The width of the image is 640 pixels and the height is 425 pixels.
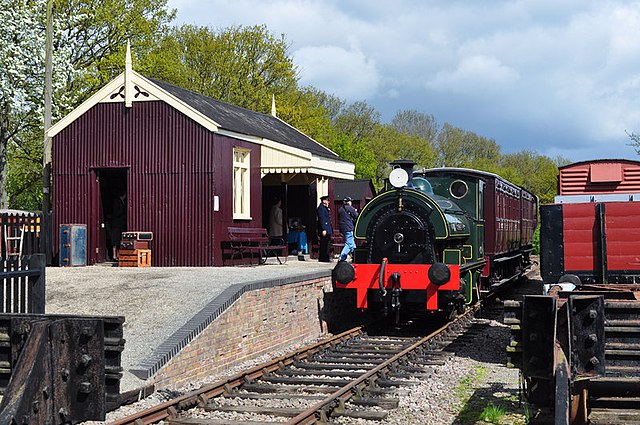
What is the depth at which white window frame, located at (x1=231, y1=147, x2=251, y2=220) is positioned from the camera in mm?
19547

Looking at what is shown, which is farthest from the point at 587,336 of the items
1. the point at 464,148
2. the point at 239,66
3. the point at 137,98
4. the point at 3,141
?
the point at 464,148

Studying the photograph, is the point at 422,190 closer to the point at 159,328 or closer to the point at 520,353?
the point at 159,328

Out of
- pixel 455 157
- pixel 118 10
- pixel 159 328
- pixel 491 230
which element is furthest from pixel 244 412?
pixel 455 157

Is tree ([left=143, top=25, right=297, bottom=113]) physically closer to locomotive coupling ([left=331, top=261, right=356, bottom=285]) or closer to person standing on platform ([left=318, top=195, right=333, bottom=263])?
person standing on platform ([left=318, top=195, right=333, bottom=263])

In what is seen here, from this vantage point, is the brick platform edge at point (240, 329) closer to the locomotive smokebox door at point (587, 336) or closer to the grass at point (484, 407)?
the grass at point (484, 407)

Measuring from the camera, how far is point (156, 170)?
1877 centimetres

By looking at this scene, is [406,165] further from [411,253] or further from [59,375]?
[59,375]

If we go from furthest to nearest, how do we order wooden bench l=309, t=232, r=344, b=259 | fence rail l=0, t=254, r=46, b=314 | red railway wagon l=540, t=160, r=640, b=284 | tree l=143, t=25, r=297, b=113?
tree l=143, t=25, r=297, b=113, wooden bench l=309, t=232, r=344, b=259, red railway wagon l=540, t=160, r=640, b=284, fence rail l=0, t=254, r=46, b=314

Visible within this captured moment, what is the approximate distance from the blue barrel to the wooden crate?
1.08m

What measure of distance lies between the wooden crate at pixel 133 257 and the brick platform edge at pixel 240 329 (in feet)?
17.4

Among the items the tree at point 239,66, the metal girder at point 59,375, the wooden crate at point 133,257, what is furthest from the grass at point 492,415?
the tree at point 239,66

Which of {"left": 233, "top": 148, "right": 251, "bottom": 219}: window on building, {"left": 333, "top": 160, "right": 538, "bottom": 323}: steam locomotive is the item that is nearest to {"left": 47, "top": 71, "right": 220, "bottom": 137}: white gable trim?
{"left": 233, "top": 148, "right": 251, "bottom": 219}: window on building

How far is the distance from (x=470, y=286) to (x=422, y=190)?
197 cm

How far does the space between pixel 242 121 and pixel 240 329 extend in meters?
11.7
